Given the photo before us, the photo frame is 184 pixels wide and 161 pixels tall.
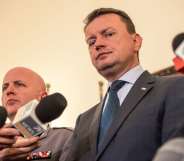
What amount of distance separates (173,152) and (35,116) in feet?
1.98

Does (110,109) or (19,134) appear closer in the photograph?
(19,134)

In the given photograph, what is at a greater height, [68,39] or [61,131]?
[68,39]

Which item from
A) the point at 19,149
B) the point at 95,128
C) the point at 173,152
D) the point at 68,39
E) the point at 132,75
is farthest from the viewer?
the point at 68,39

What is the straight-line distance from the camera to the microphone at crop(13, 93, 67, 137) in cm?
98

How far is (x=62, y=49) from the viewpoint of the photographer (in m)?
2.69

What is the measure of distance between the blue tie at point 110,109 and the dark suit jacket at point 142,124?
0.07 ft

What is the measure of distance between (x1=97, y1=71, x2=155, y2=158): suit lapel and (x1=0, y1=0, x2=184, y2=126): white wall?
0.78 metres

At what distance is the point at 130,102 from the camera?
1.18 m

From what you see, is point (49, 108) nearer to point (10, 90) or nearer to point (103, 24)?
point (103, 24)

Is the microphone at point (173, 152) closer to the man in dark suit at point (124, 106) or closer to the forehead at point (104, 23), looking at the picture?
the man in dark suit at point (124, 106)

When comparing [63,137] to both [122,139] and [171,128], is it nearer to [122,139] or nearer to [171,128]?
[122,139]

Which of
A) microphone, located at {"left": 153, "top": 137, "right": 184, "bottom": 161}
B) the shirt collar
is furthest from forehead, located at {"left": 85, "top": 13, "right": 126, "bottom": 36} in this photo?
microphone, located at {"left": 153, "top": 137, "right": 184, "bottom": 161}

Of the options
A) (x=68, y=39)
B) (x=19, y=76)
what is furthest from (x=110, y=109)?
(x=68, y=39)

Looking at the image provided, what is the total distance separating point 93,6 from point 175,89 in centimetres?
156
